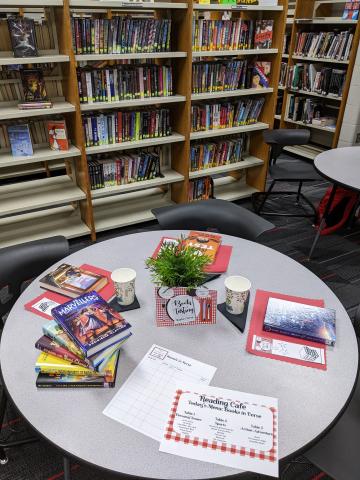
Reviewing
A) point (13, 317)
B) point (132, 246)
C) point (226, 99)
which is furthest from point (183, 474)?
point (226, 99)

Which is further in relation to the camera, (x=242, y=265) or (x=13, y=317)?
(x=242, y=265)

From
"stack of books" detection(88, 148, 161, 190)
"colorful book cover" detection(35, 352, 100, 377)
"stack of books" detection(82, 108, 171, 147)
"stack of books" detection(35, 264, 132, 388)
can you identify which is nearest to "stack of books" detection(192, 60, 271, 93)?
"stack of books" detection(82, 108, 171, 147)

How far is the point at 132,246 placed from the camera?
63.5 inches

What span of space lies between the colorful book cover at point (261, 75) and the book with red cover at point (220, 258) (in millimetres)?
Result: 2338

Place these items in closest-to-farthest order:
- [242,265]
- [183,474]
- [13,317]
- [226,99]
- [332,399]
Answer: [183,474], [332,399], [13,317], [242,265], [226,99]

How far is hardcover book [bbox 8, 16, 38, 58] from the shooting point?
7.43 ft

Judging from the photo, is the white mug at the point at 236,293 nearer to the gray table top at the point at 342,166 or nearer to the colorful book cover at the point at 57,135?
the gray table top at the point at 342,166

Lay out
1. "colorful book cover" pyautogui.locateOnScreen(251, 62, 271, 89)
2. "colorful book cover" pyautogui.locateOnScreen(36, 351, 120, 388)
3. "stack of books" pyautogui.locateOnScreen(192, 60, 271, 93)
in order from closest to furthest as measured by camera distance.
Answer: "colorful book cover" pyautogui.locateOnScreen(36, 351, 120, 388) < "stack of books" pyautogui.locateOnScreen(192, 60, 271, 93) < "colorful book cover" pyautogui.locateOnScreen(251, 62, 271, 89)

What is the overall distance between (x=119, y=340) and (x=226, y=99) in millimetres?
2931

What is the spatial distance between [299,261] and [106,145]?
1696mm

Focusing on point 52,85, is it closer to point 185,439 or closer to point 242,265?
point 242,265

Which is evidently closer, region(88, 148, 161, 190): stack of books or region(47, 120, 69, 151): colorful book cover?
region(47, 120, 69, 151): colorful book cover

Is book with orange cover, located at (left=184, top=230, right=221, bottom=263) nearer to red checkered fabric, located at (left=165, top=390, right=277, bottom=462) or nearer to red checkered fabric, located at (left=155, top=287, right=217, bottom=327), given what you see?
red checkered fabric, located at (left=155, top=287, right=217, bottom=327)

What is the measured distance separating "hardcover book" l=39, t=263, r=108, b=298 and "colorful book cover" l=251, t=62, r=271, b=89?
8.87 ft
